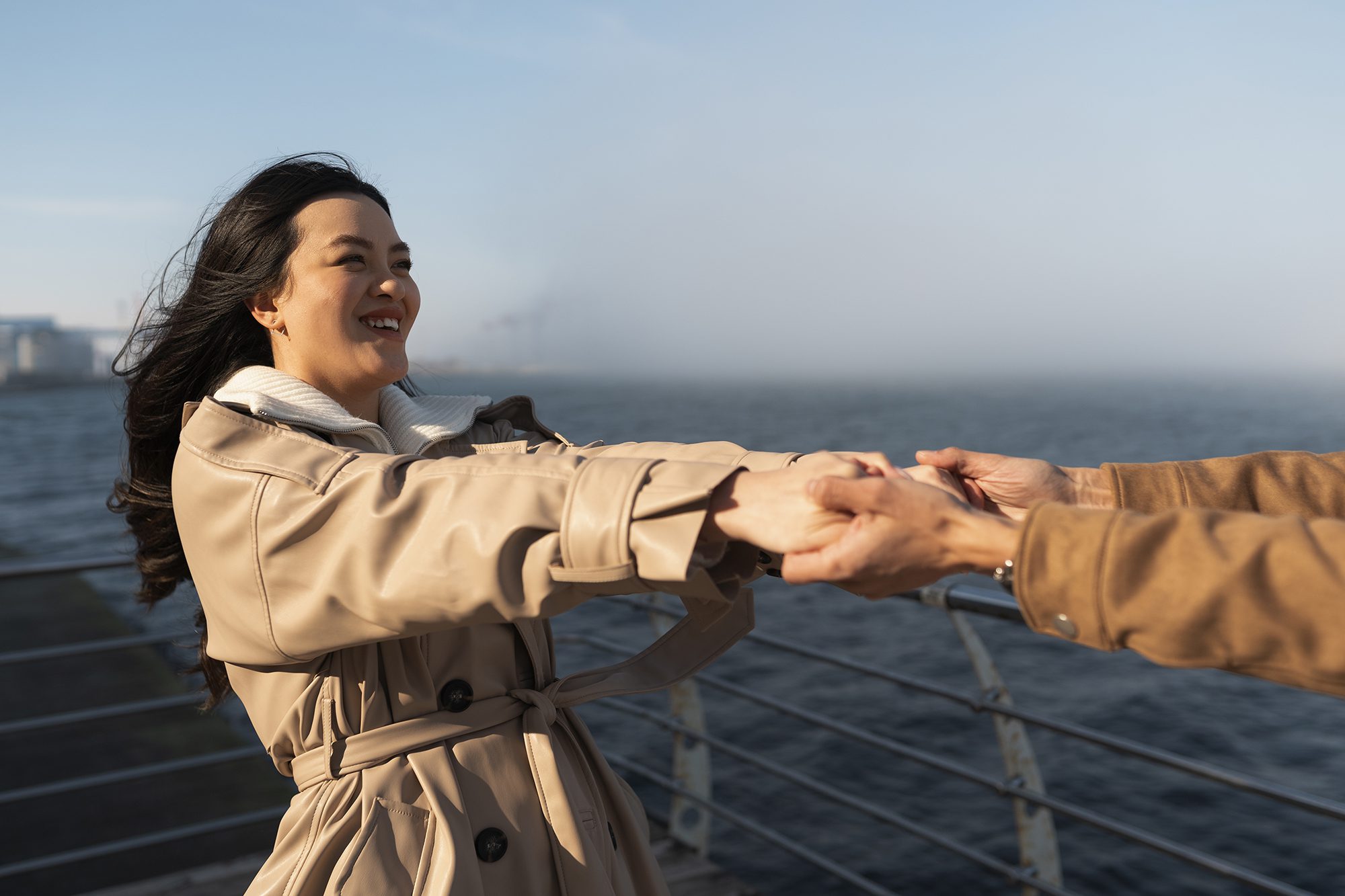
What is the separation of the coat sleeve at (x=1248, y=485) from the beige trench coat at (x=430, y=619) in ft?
2.48

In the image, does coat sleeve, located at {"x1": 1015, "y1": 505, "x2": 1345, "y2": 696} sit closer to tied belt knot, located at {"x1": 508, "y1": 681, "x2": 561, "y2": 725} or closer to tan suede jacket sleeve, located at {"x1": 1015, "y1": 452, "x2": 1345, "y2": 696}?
tan suede jacket sleeve, located at {"x1": 1015, "y1": 452, "x2": 1345, "y2": 696}

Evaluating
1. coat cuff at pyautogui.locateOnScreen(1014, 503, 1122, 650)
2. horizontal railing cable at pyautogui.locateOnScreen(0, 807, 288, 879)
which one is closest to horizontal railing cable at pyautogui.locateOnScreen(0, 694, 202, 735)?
horizontal railing cable at pyautogui.locateOnScreen(0, 807, 288, 879)

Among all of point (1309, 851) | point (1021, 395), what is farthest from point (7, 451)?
point (1021, 395)

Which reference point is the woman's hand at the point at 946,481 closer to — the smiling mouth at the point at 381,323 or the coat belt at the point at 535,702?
the coat belt at the point at 535,702

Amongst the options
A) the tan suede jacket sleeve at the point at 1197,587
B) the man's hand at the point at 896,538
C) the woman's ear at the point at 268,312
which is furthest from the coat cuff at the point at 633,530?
the woman's ear at the point at 268,312

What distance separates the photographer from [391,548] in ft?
3.99

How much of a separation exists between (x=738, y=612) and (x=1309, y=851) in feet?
38.5

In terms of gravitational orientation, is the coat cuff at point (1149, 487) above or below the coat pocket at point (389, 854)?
above

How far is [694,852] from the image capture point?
3.42 metres

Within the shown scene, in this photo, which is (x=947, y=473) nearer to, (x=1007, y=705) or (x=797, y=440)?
(x=1007, y=705)

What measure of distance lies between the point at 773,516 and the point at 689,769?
2393 millimetres

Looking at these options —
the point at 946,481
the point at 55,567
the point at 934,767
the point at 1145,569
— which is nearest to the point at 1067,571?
the point at 1145,569

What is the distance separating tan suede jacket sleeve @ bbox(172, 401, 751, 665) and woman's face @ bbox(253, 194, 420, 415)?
0.31 m

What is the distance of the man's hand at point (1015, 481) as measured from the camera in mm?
2004
